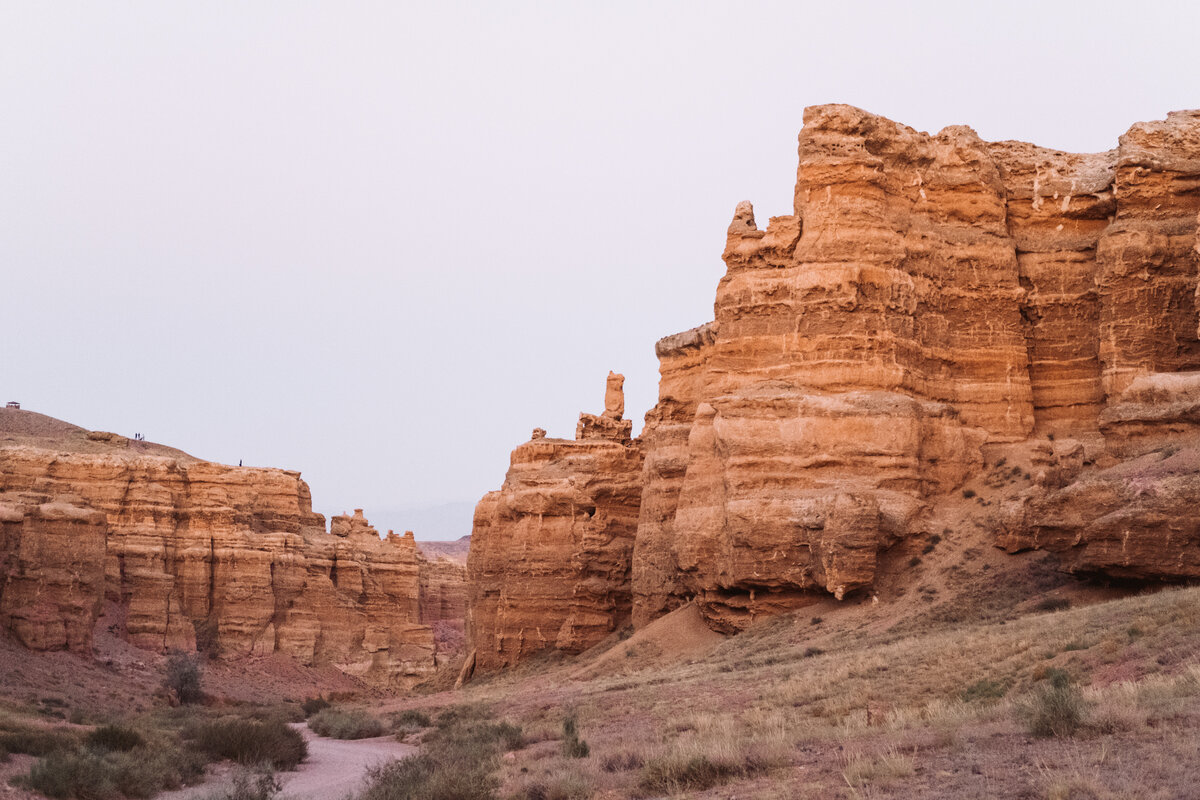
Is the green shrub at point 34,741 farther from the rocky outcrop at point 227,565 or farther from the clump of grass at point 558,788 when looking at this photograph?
the rocky outcrop at point 227,565

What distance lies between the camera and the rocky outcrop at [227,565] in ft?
204

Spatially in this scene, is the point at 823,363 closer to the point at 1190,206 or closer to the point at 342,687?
the point at 1190,206

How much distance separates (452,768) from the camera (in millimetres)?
15516

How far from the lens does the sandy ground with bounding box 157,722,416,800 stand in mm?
18094

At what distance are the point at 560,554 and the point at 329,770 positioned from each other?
25.2 meters

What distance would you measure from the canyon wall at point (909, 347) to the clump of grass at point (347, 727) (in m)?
10.2

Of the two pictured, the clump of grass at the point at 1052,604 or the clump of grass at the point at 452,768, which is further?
the clump of grass at the point at 1052,604

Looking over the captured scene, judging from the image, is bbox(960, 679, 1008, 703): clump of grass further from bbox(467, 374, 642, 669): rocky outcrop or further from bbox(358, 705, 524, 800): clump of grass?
bbox(467, 374, 642, 669): rocky outcrop

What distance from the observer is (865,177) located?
118 ft

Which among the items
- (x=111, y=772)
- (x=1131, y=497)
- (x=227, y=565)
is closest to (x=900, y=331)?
(x=1131, y=497)

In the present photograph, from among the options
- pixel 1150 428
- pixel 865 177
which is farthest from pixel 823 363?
pixel 1150 428

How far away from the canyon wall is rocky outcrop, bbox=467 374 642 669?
19.5 ft

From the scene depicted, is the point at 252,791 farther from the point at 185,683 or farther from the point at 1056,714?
the point at 185,683

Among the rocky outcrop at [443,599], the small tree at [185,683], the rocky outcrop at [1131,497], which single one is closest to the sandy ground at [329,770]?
the rocky outcrop at [1131,497]
